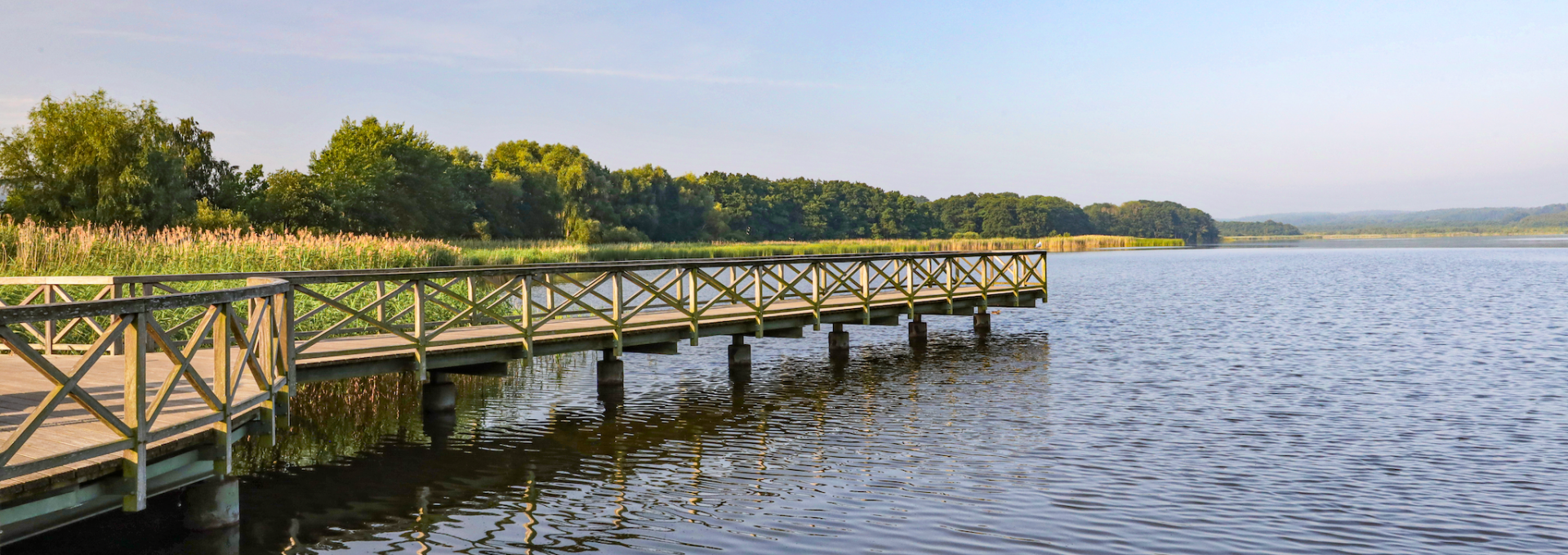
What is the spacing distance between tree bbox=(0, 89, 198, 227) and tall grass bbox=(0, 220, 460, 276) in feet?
60.1

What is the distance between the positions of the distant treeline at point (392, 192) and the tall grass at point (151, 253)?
10.9 m

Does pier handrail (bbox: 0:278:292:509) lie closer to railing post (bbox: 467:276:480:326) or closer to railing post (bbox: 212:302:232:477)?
railing post (bbox: 212:302:232:477)

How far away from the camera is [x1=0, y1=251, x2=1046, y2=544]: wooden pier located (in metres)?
5.21

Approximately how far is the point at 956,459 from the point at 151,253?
43.4 feet

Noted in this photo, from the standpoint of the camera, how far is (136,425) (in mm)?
5535

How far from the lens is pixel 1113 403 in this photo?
41.7 feet

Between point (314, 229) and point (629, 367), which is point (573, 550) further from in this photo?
point (314, 229)

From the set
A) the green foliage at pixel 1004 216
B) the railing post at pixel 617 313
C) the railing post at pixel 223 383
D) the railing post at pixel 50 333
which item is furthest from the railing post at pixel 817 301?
the green foliage at pixel 1004 216

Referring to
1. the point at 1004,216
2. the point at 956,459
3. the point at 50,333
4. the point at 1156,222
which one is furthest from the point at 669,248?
→ the point at 1156,222

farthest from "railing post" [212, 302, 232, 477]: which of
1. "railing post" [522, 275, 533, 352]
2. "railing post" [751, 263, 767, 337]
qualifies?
"railing post" [751, 263, 767, 337]

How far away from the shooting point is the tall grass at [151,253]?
48.1 ft

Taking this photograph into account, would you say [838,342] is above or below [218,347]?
below

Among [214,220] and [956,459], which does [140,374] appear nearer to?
[956,459]

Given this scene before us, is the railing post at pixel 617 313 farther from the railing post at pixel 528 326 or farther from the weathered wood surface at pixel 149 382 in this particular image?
the railing post at pixel 528 326
